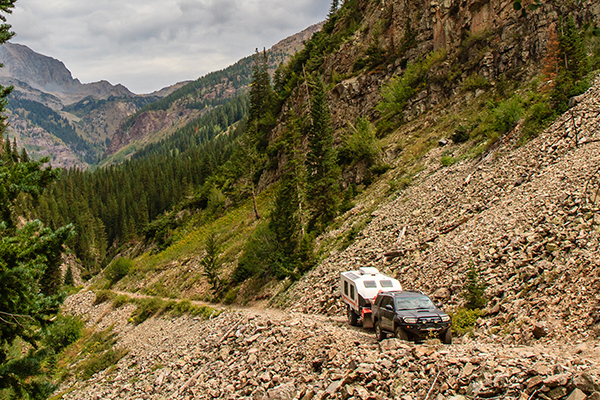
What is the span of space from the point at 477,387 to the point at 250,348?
10.6 m

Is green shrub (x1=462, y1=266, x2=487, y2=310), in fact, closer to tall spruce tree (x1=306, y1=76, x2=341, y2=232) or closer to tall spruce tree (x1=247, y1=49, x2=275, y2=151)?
tall spruce tree (x1=306, y1=76, x2=341, y2=232)

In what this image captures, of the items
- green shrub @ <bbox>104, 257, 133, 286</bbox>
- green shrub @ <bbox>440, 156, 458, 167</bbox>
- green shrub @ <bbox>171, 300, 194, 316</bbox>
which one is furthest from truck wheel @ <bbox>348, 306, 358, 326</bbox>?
green shrub @ <bbox>104, 257, 133, 286</bbox>

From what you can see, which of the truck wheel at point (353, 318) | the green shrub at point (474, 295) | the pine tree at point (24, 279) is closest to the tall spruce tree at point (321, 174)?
the truck wheel at point (353, 318)

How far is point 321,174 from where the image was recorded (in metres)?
34.1

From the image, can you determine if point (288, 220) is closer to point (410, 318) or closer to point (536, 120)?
point (536, 120)

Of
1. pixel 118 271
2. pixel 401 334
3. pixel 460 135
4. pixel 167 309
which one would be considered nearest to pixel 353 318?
pixel 401 334

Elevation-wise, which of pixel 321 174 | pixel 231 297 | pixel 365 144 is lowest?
pixel 231 297

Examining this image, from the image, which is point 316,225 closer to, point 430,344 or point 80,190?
point 430,344

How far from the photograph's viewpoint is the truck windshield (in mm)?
11656

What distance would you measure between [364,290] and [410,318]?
373 centimetres

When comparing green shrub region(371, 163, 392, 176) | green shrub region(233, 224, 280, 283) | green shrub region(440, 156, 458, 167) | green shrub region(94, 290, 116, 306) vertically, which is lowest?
green shrub region(94, 290, 116, 306)

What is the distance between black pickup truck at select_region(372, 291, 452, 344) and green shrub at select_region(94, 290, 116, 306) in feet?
160

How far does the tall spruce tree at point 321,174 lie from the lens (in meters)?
32.7

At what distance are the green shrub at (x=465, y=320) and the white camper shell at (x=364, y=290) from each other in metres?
3.19
